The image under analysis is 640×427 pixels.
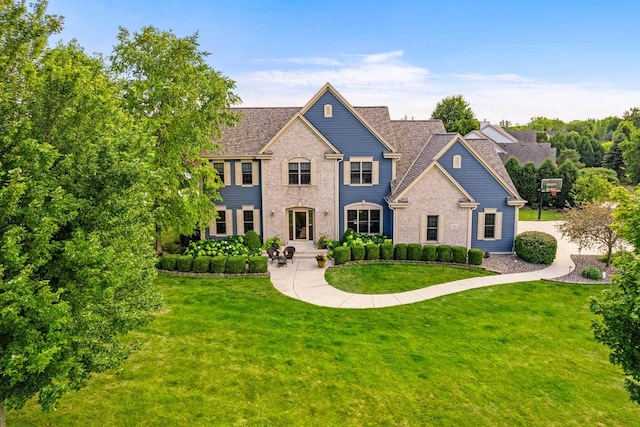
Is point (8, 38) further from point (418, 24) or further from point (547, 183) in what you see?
point (547, 183)

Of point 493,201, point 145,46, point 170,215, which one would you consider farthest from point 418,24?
point 170,215

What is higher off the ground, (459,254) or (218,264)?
(459,254)

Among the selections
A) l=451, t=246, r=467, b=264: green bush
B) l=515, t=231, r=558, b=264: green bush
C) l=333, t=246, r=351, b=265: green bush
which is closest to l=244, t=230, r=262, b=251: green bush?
l=333, t=246, r=351, b=265: green bush

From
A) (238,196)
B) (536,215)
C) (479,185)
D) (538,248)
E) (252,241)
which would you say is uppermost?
(479,185)

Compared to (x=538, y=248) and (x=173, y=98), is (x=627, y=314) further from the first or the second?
(x=173, y=98)

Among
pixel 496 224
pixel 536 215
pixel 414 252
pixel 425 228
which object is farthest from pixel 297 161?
pixel 536 215

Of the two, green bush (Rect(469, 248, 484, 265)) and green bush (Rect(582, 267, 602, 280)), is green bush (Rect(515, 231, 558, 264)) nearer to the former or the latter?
green bush (Rect(582, 267, 602, 280))

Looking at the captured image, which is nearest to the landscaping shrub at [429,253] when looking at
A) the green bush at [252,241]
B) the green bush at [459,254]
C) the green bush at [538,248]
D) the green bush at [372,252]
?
the green bush at [459,254]
